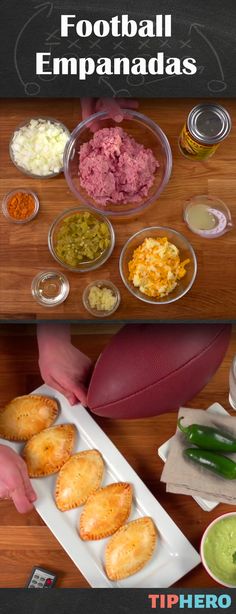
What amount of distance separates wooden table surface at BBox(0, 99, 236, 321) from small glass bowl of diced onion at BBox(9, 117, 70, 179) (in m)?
0.02

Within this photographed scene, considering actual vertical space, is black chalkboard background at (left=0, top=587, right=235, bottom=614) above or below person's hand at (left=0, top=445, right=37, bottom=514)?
below

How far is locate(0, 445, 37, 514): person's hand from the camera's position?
1434mm

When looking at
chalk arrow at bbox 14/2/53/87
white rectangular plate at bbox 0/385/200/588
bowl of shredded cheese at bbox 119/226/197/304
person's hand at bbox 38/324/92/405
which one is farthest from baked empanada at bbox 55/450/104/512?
chalk arrow at bbox 14/2/53/87

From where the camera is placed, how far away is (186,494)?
1.48 m

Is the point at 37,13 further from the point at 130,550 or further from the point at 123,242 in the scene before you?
the point at 130,550

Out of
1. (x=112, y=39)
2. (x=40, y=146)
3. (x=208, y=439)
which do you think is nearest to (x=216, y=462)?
(x=208, y=439)

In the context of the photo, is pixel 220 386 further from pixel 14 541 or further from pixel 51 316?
pixel 14 541

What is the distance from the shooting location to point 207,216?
1.46 meters

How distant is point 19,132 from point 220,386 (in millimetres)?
710

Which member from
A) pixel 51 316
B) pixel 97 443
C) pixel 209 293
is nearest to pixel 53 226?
pixel 51 316

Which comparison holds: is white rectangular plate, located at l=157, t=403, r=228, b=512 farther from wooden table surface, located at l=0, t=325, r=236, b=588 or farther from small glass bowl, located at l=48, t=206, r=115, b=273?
small glass bowl, located at l=48, t=206, r=115, b=273

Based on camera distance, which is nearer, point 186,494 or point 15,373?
point 186,494

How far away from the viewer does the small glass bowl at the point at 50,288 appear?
56.4 inches

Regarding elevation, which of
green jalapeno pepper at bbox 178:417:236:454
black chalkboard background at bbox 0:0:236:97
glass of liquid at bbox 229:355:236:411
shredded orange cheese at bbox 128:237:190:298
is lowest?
green jalapeno pepper at bbox 178:417:236:454
